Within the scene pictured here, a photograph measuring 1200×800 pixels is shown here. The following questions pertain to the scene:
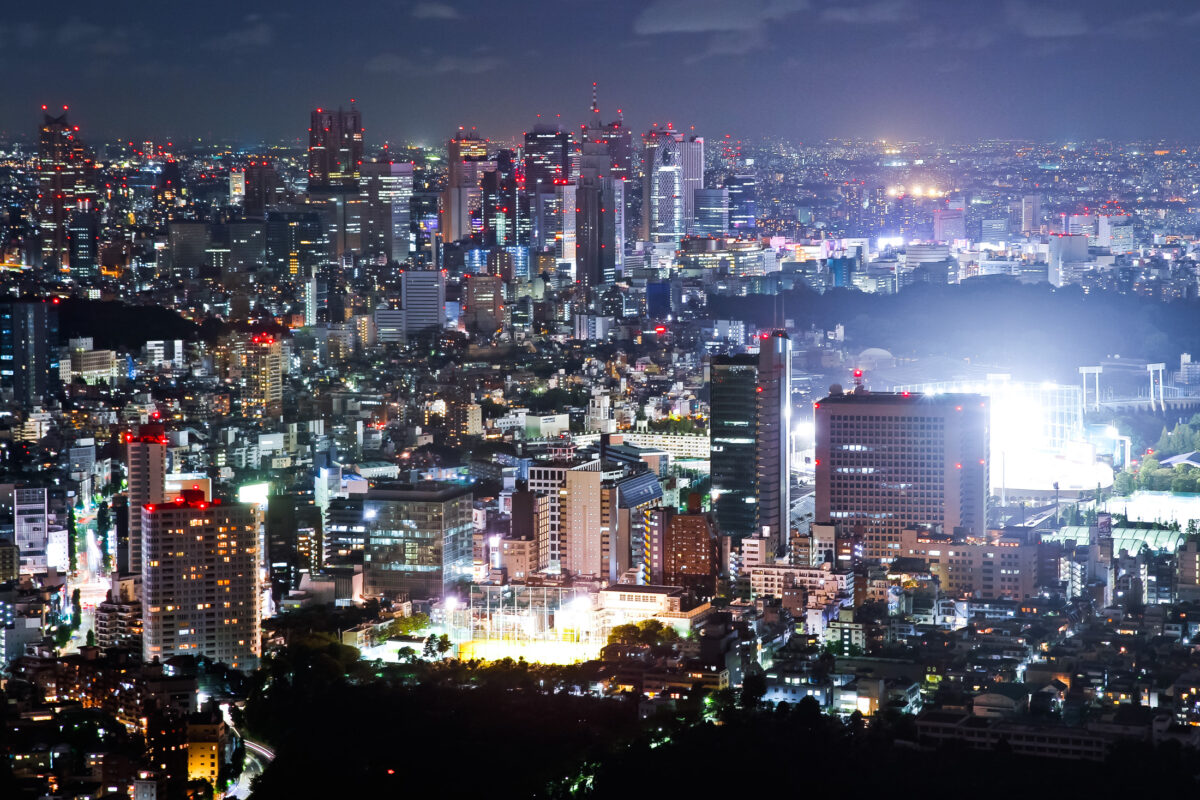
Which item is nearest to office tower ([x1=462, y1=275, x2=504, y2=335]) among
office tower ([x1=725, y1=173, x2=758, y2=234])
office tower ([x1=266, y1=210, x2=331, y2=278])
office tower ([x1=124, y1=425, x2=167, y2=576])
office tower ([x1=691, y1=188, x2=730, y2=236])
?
office tower ([x1=266, y1=210, x2=331, y2=278])

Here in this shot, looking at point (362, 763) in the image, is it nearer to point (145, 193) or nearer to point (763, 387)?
point (763, 387)

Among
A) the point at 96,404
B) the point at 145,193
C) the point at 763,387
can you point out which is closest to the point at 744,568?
the point at 763,387

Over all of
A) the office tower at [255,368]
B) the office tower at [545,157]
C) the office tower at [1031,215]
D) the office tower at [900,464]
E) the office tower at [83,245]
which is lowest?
the office tower at [900,464]

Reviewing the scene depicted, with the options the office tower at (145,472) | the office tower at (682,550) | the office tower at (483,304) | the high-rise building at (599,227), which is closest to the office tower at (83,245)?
the office tower at (483,304)

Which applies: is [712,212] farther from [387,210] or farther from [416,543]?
[416,543]

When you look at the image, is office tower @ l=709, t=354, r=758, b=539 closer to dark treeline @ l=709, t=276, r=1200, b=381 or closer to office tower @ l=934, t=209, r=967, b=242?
dark treeline @ l=709, t=276, r=1200, b=381

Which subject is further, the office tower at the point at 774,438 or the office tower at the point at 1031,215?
the office tower at the point at 1031,215

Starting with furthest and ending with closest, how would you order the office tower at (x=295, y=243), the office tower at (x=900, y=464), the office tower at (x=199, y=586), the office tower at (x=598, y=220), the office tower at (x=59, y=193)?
the office tower at (x=598, y=220)
the office tower at (x=295, y=243)
the office tower at (x=59, y=193)
the office tower at (x=900, y=464)
the office tower at (x=199, y=586)

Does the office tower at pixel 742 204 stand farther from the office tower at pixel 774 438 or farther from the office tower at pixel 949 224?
the office tower at pixel 774 438
